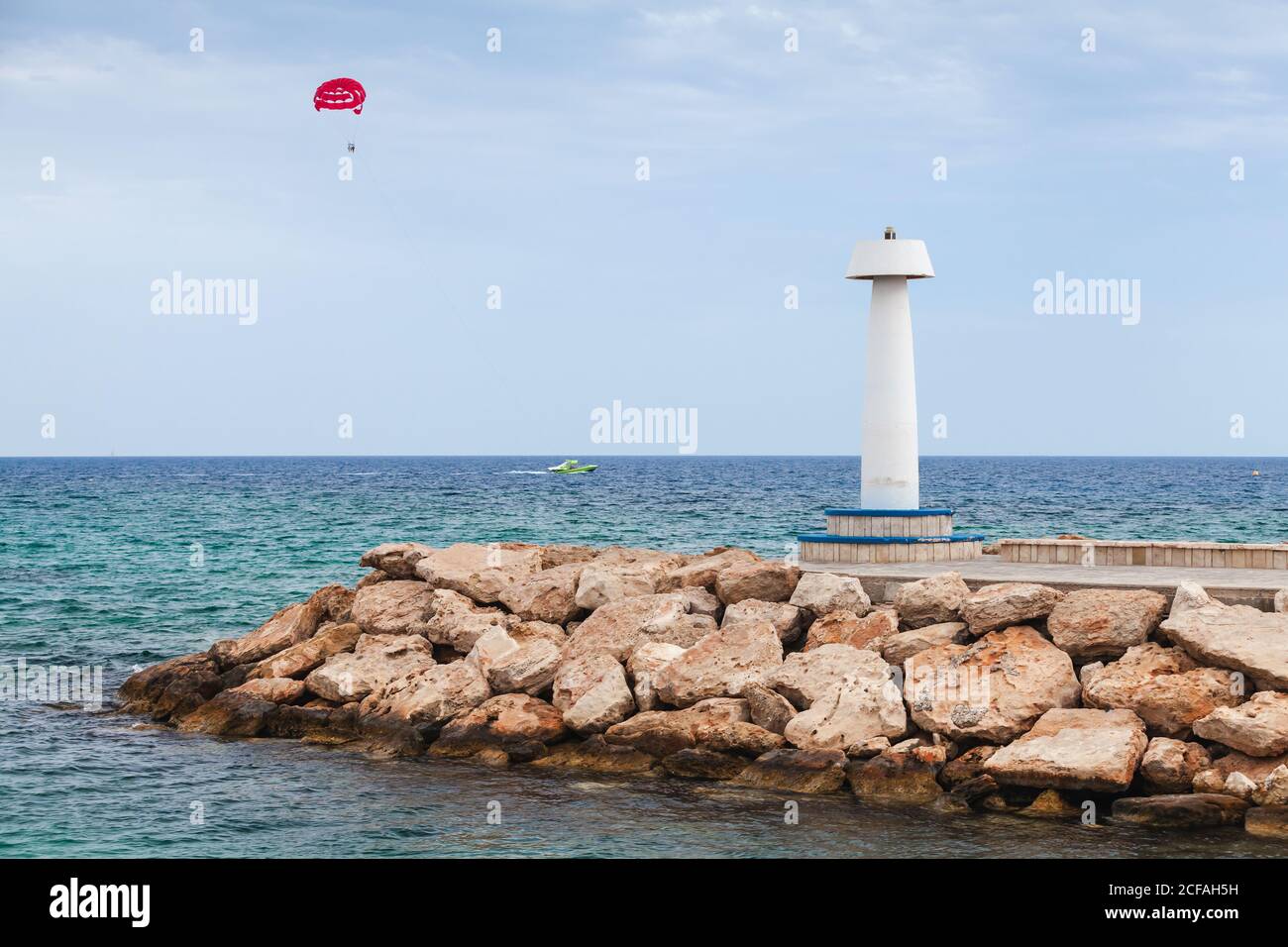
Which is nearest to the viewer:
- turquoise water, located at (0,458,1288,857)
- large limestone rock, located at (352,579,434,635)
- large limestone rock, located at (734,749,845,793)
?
turquoise water, located at (0,458,1288,857)

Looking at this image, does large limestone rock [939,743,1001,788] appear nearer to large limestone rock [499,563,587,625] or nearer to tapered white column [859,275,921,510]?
large limestone rock [499,563,587,625]

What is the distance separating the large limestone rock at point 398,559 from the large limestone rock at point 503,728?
5731 millimetres

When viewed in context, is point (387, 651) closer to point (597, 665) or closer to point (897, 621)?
point (597, 665)

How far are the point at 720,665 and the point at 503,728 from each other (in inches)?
122

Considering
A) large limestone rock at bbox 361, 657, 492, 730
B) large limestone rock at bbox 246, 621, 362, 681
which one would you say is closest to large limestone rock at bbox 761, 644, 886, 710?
large limestone rock at bbox 361, 657, 492, 730

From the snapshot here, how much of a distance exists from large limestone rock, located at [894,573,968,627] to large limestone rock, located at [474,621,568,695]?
197 inches

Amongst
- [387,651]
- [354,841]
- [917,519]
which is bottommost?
[354,841]

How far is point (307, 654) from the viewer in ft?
71.9

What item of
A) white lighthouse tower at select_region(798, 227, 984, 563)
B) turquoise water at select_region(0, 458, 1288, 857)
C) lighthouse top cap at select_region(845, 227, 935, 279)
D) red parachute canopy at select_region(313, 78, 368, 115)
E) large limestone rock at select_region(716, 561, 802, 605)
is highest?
red parachute canopy at select_region(313, 78, 368, 115)

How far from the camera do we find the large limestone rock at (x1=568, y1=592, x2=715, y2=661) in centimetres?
1992
